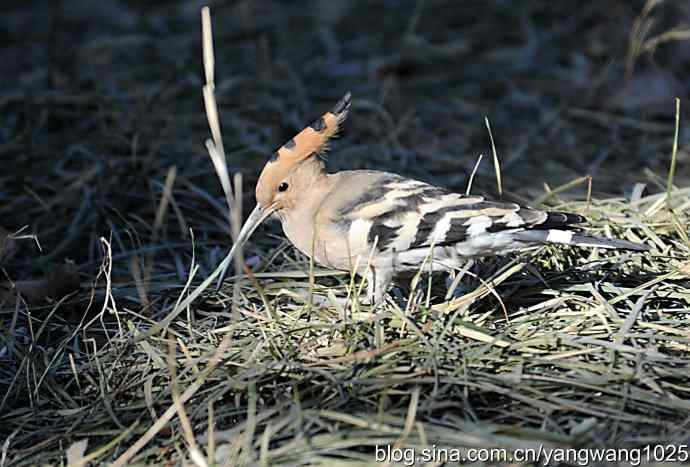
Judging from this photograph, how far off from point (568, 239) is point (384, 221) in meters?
0.54

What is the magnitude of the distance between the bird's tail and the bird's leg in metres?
0.40

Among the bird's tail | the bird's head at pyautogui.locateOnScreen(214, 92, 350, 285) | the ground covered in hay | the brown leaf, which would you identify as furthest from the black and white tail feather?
the brown leaf

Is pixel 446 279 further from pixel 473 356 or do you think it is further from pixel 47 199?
pixel 47 199

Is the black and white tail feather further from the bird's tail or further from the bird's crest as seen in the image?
the bird's crest

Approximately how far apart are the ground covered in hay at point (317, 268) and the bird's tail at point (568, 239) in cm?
14

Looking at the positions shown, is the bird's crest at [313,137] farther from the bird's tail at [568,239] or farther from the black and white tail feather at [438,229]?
the bird's tail at [568,239]

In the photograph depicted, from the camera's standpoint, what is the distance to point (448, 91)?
5.44 metres

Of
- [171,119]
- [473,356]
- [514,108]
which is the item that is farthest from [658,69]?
[473,356]

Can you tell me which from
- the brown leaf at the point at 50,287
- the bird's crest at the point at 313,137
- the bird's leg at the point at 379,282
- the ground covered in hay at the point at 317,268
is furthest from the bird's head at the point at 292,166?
the brown leaf at the point at 50,287

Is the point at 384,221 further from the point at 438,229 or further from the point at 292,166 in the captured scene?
the point at 292,166

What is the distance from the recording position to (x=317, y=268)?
3.24 meters

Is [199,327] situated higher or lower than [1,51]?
lower

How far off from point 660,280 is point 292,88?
2925mm

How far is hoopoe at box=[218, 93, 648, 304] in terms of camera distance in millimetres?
2697
